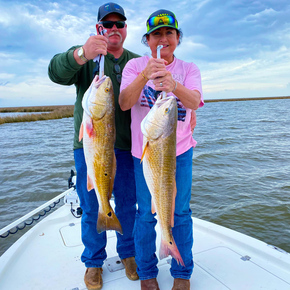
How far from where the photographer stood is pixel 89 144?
2.46m

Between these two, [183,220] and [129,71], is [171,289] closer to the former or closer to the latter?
[183,220]

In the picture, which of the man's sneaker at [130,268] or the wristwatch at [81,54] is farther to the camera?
the man's sneaker at [130,268]

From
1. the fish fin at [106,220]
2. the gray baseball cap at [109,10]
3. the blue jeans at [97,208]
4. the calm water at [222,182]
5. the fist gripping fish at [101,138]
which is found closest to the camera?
the fist gripping fish at [101,138]

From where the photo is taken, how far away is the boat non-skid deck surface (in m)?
2.98

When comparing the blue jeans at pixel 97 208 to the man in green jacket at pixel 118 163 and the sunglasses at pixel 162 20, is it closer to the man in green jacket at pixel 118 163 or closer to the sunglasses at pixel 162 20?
the man in green jacket at pixel 118 163

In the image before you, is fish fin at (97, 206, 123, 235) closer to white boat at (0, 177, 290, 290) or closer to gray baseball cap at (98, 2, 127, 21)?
white boat at (0, 177, 290, 290)

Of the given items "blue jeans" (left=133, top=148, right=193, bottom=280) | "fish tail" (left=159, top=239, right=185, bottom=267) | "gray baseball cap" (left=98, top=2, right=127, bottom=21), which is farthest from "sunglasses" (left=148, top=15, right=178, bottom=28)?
"fish tail" (left=159, top=239, right=185, bottom=267)

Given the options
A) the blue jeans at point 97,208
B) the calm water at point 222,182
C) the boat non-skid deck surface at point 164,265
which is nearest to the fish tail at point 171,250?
the boat non-skid deck surface at point 164,265

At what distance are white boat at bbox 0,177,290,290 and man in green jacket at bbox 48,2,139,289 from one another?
0.74ft

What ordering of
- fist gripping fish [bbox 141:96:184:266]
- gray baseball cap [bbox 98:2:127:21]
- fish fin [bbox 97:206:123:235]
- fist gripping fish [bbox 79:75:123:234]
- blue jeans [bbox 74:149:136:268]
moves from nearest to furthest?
fist gripping fish [bbox 141:96:184:266] → fist gripping fish [bbox 79:75:123:234] → fish fin [bbox 97:206:123:235] → gray baseball cap [bbox 98:2:127:21] → blue jeans [bbox 74:149:136:268]

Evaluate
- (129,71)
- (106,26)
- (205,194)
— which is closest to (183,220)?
(129,71)

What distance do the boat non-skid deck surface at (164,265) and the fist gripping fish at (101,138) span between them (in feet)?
3.25

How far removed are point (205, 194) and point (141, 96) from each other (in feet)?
24.0

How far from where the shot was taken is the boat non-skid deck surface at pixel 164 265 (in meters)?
2.98
